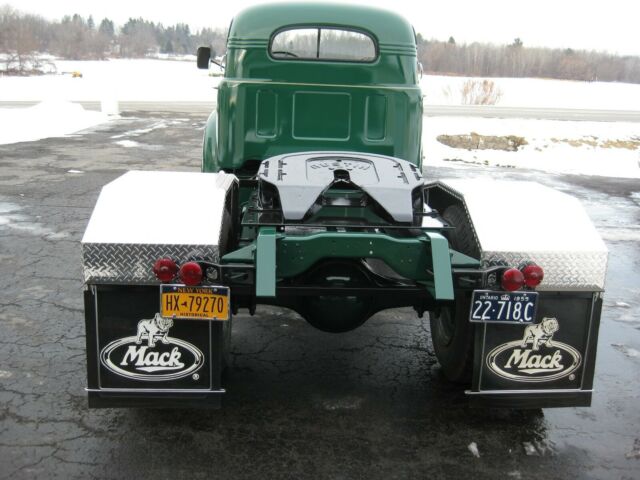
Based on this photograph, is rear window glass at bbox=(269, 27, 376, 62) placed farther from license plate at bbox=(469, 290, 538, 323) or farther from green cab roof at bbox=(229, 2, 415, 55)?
license plate at bbox=(469, 290, 538, 323)

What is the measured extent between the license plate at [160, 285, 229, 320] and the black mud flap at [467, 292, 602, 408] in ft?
4.46

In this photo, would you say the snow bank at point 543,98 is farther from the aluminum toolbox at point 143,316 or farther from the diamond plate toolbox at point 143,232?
the aluminum toolbox at point 143,316

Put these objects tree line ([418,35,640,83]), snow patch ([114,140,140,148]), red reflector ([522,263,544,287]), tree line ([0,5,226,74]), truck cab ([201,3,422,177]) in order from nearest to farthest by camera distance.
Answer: red reflector ([522,263,544,287]) → truck cab ([201,3,422,177]) → snow patch ([114,140,140,148]) → tree line ([0,5,226,74]) → tree line ([418,35,640,83])

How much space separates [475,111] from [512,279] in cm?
2461

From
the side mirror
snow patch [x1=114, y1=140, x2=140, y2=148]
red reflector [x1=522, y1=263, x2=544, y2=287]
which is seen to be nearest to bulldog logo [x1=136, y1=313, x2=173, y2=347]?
red reflector [x1=522, y1=263, x2=544, y2=287]

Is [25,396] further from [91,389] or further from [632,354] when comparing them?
[632,354]

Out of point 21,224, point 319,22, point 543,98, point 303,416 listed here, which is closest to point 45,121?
point 21,224

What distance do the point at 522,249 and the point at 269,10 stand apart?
3.10 m

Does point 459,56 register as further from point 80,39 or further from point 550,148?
point 550,148

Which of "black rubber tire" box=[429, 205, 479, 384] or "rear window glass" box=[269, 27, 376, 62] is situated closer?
"black rubber tire" box=[429, 205, 479, 384]

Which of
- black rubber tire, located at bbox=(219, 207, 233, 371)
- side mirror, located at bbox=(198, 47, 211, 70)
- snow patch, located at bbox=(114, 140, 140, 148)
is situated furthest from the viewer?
snow patch, located at bbox=(114, 140, 140, 148)

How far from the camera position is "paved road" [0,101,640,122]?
80.9 ft

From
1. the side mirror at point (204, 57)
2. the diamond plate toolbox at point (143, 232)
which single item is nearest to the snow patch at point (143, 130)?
the side mirror at point (204, 57)

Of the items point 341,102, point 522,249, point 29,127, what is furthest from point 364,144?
point 29,127
